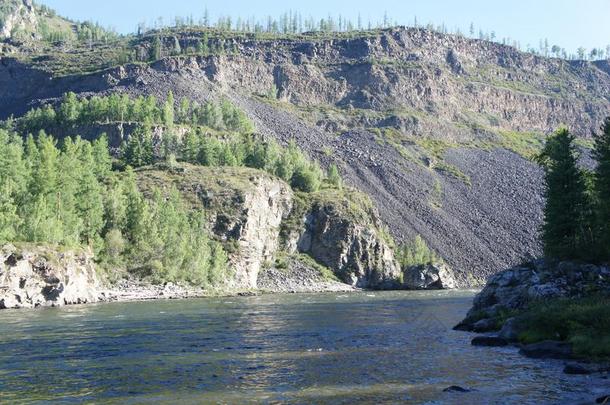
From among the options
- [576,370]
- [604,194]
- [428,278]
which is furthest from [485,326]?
[428,278]

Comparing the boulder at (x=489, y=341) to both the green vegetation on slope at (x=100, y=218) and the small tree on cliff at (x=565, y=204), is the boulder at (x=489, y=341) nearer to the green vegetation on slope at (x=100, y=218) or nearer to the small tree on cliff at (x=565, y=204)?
the small tree on cliff at (x=565, y=204)

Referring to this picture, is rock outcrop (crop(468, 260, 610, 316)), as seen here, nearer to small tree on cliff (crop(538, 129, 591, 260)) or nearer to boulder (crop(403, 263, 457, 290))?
small tree on cliff (crop(538, 129, 591, 260))

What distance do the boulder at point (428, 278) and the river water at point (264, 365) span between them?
10930 centimetres

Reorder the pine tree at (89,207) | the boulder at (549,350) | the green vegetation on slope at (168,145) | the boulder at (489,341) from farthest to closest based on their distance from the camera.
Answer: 1. the green vegetation on slope at (168,145)
2. the pine tree at (89,207)
3. the boulder at (489,341)
4. the boulder at (549,350)

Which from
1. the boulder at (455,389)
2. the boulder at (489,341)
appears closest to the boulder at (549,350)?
the boulder at (489,341)

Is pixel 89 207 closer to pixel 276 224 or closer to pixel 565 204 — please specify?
pixel 276 224

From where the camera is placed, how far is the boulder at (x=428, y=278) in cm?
16612

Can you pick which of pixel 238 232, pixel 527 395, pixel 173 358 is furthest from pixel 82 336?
pixel 238 232

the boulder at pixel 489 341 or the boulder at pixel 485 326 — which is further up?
the boulder at pixel 489 341

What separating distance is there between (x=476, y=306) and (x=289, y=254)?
4358 inches

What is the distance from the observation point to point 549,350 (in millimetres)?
36250

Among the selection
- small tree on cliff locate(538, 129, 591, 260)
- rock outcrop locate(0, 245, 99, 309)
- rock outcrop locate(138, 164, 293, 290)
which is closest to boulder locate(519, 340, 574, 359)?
small tree on cliff locate(538, 129, 591, 260)

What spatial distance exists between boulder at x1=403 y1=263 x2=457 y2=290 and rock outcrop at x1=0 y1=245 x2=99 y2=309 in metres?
94.1

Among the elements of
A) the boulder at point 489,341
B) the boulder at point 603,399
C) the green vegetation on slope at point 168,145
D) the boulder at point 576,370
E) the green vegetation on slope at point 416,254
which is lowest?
the green vegetation on slope at point 416,254
